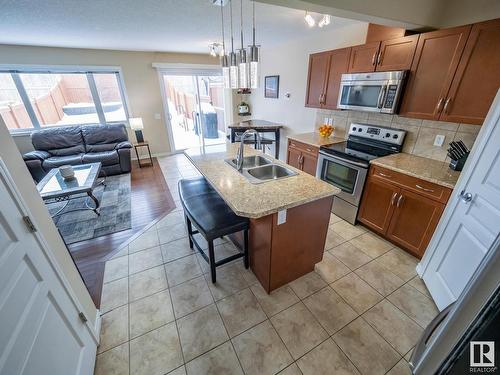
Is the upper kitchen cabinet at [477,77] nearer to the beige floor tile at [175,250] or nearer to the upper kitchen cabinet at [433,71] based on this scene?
the upper kitchen cabinet at [433,71]

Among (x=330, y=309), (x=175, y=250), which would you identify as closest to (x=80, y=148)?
(x=175, y=250)

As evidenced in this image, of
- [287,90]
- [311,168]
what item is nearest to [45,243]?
[311,168]

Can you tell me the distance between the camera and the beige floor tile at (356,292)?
174 centimetres

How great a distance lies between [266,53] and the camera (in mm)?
4578

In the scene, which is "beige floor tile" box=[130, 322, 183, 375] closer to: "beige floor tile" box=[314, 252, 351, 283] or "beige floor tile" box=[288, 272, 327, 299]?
"beige floor tile" box=[288, 272, 327, 299]

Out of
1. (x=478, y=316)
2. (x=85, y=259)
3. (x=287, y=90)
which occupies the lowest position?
(x=85, y=259)

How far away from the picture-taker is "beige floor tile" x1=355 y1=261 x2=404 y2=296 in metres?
1.88

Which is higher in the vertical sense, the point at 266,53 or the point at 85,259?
the point at 266,53

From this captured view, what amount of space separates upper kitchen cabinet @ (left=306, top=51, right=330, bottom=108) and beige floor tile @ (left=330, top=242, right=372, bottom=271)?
205 centimetres

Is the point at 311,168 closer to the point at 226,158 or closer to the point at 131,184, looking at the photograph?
the point at 226,158

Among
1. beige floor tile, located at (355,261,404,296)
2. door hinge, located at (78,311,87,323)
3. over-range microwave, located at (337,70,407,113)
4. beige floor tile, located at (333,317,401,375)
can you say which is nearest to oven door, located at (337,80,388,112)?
over-range microwave, located at (337,70,407,113)

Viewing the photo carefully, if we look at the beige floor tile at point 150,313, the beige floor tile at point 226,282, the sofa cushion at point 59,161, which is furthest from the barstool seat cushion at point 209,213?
the sofa cushion at point 59,161

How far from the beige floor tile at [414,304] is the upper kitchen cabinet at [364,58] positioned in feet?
7.62

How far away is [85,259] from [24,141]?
380 cm
